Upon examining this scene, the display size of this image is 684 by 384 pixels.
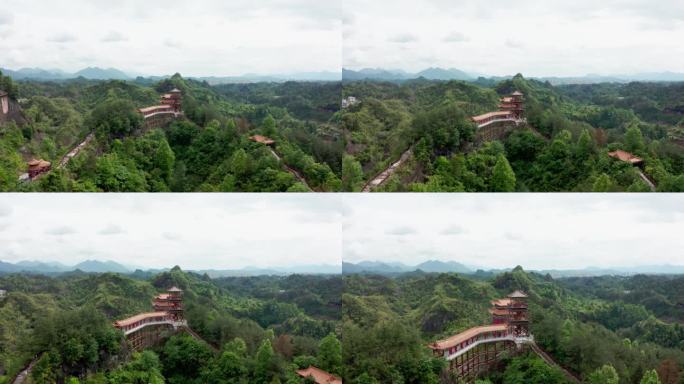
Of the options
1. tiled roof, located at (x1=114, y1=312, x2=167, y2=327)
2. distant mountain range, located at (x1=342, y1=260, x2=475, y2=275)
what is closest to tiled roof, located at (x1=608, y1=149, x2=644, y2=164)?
distant mountain range, located at (x1=342, y1=260, x2=475, y2=275)

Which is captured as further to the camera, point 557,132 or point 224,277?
point 224,277

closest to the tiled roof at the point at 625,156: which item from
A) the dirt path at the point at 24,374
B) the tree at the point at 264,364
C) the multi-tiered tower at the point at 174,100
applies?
the tree at the point at 264,364

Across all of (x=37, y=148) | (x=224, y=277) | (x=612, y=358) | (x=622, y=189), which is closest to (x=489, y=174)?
(x=622, y=189)

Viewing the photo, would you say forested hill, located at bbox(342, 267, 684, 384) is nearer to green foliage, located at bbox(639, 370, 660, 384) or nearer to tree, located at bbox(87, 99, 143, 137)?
green foliage, located at bbox(639, 370, 660, 384)

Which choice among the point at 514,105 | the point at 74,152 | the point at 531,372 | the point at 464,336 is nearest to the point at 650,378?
the point at 531,372

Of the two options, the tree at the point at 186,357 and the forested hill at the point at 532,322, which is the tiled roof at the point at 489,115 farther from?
the tree at the point at 186,357

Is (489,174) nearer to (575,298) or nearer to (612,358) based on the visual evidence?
(575,298)

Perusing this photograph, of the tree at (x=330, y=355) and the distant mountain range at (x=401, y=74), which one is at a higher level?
the distant mountain range at (x=401, y=74)
